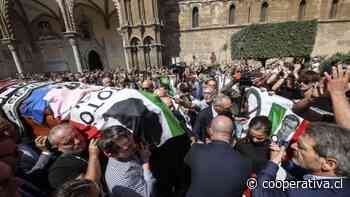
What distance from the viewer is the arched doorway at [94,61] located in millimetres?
21828

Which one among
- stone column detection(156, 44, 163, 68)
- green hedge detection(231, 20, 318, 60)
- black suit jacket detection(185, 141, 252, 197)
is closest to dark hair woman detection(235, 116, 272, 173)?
black suit jacket detection(185, 141, 252, 197)

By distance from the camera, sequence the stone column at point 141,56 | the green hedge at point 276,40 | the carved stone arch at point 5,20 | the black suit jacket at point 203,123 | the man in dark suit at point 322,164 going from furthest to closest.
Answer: the stone column at point 141,56 < the green hedge at point 276,40 < the carved stone arch at point 5,20 < the black suit jacket at point 203,123 < the man in dark suit at point 322,164

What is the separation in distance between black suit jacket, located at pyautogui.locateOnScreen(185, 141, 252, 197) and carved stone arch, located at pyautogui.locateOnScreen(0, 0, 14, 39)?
20.2 metres

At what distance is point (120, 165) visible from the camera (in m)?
1.76

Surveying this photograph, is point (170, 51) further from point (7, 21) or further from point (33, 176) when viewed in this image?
point (33, 176)

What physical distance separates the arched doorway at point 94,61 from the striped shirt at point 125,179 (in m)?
22.6

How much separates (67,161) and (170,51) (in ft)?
60.4

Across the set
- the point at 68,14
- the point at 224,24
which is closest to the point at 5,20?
the point at 68,14

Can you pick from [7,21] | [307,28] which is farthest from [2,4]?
[307,28]

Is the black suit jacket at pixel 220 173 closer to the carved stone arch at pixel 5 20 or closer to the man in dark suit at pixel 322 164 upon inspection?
the man in dark suit at pixel 322 164

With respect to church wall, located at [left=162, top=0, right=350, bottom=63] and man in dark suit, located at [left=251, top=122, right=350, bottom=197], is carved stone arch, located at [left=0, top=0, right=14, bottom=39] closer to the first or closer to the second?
church wall, located at [left=162, top=0, right=350, bottom=63]

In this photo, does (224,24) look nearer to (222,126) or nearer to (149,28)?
(149,28)

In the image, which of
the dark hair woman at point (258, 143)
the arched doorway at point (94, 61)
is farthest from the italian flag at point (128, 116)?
the arched doorway at point (94, 61)

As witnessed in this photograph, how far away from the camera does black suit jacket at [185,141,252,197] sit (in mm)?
1680
